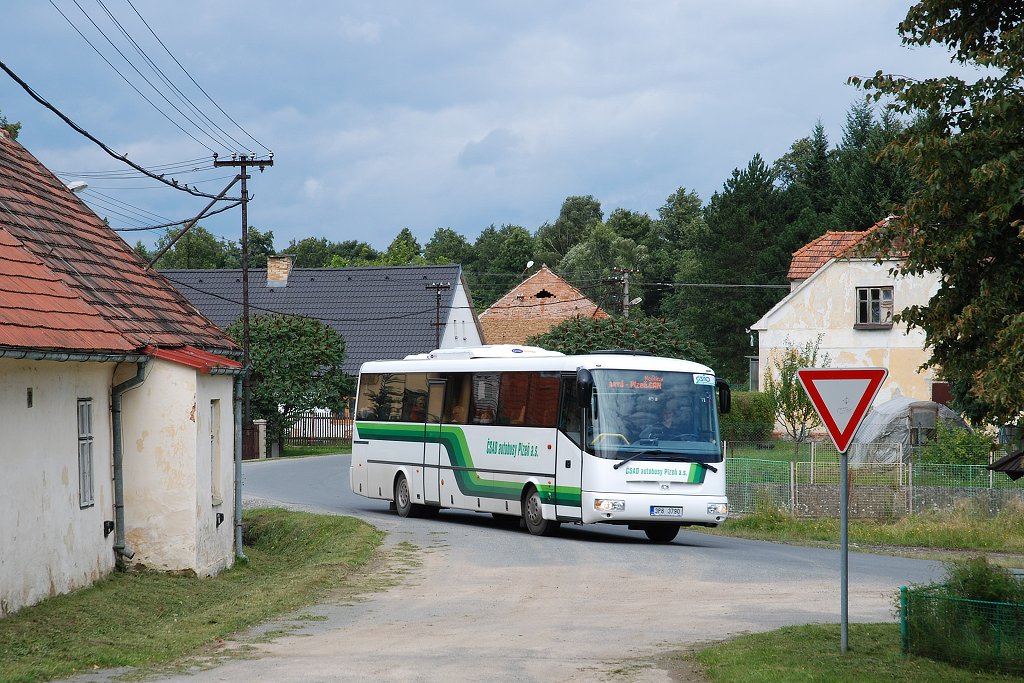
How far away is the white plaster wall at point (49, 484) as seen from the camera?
41.2 feet

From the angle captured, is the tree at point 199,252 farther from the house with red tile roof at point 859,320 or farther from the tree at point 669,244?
the house with red tile roof at point 859,320

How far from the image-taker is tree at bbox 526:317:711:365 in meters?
46.8

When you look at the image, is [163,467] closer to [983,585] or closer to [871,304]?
[983,585]

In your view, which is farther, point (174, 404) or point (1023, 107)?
point (174, 404)

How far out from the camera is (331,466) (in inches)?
1753

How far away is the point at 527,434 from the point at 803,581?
7415mm

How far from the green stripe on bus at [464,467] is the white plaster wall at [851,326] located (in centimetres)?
2978

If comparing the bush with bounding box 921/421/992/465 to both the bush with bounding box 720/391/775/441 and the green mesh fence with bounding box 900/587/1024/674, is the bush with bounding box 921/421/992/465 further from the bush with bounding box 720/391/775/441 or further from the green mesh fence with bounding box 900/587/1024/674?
the green mesh fence with bounding box 900/587/1024/674

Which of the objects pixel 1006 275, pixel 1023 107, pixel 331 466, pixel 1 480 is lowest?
pixel 331 466

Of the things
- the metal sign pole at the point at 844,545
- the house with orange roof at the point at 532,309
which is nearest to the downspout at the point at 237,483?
the metal sign pole at the point at 844,545

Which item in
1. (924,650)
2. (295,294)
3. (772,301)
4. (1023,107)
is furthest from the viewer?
(772,301)

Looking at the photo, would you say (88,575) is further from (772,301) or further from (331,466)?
(772,301)

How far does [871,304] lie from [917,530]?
105 ft

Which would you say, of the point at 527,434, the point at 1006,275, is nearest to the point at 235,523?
the point at 527,434
